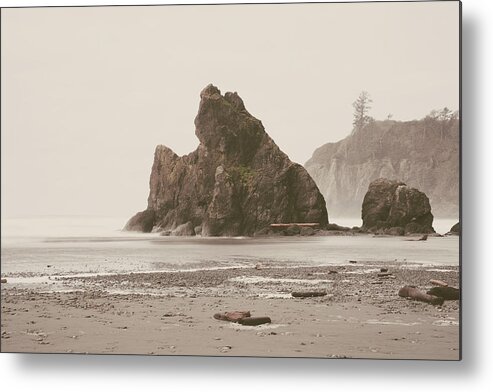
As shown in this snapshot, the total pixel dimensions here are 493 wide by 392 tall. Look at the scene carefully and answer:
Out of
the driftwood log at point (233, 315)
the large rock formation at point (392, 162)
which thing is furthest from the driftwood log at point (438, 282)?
the driftwood log at point (233, 315)

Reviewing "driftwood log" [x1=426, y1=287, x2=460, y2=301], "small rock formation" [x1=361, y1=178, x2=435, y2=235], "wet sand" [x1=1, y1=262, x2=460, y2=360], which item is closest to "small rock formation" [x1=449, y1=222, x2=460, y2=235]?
"small rock formation" [x1=361, y1=178, x2=435, y2=235]

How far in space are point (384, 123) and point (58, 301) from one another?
279cm

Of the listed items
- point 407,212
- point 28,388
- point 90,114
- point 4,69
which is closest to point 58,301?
point 28,388

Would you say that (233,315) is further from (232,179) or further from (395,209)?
(395,209)

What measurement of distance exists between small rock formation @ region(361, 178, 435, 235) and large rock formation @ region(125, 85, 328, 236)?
358 millimetres

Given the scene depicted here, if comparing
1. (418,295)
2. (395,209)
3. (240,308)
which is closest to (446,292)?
(418,295)

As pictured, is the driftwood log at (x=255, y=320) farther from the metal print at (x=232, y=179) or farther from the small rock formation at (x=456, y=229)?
the small rock formation at (x=456, y=229)

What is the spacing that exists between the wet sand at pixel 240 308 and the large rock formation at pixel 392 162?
0.50 meters

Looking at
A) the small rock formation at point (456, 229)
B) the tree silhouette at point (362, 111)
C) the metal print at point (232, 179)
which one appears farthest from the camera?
the tree silhouette at point (362, 111)

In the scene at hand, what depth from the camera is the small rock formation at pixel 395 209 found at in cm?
545

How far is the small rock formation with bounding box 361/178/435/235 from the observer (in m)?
5.45

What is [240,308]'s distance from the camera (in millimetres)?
5496

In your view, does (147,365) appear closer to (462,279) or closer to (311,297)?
(311,297)

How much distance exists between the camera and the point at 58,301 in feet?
18.5
